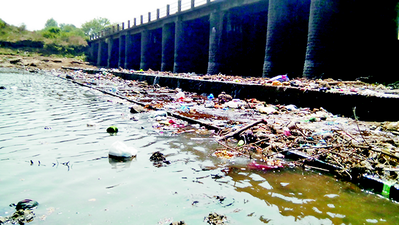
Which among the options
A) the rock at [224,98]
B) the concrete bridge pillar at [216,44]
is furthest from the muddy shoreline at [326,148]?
the concrete bridge pillar at [216,44]

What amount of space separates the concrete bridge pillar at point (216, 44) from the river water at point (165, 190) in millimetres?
11529

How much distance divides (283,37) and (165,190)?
10.6 m

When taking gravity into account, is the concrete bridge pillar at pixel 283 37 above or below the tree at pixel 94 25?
below

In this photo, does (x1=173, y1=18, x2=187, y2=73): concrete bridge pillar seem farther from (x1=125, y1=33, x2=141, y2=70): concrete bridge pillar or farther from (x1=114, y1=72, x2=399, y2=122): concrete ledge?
(x1=125, y1=33, x2=141, y2=70): concrete bridge pillar

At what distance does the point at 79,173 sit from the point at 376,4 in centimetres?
1199

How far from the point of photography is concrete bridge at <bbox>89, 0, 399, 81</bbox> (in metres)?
9.10

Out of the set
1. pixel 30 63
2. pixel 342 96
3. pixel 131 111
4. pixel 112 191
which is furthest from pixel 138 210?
pixel 30 63

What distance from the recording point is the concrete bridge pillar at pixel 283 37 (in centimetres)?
1106

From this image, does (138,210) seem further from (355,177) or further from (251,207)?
(355,177)

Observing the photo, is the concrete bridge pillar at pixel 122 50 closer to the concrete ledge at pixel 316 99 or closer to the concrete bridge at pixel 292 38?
the concrete bridge at pixel 292 38

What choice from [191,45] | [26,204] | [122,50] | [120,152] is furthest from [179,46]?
[26,204]

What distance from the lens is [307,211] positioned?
5.55 ft

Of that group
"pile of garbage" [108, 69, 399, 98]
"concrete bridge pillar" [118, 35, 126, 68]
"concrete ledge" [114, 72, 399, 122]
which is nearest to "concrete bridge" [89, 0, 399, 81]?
"pile of garbage" [108, 69, 399, 98]

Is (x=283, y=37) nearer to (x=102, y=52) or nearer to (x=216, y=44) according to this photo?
(x=216, y=44)
